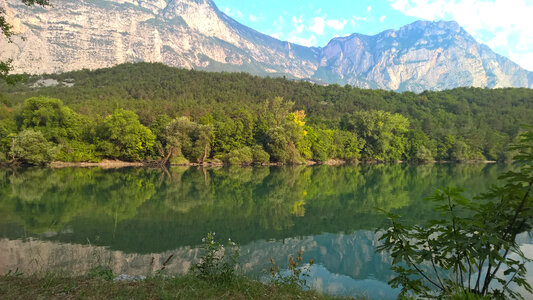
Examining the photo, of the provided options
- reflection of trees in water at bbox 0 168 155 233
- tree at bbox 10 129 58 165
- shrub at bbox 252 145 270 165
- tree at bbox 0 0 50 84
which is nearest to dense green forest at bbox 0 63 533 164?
tree at bbox 10 129 58 165

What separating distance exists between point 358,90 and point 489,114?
159 feet

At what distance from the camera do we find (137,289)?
5.56 meters

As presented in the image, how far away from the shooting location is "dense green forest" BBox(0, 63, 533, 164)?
58.8 m

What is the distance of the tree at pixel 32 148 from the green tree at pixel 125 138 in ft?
32.3

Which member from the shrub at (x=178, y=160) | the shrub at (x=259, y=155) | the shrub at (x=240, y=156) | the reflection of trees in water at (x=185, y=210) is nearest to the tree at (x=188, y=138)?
the shrub at (x=178, y=160)

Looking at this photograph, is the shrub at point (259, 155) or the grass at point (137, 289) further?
the shrub at point (259, 155)

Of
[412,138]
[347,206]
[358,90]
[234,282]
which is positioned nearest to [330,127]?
[412,138]

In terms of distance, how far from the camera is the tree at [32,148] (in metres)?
49.5

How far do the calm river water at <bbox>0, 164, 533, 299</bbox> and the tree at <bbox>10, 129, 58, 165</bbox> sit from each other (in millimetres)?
24450

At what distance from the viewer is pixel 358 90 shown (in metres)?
132

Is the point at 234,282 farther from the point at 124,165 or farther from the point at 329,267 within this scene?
the point at 124,165

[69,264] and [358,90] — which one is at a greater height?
[358,90]

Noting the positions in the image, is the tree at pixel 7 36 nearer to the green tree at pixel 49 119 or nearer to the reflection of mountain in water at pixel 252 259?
the reflection of mountain in water at pixel 252 259

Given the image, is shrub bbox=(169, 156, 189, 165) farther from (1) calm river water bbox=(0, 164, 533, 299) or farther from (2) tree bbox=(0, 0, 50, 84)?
(2) tree bbox=(0, 0, 50, 84)
